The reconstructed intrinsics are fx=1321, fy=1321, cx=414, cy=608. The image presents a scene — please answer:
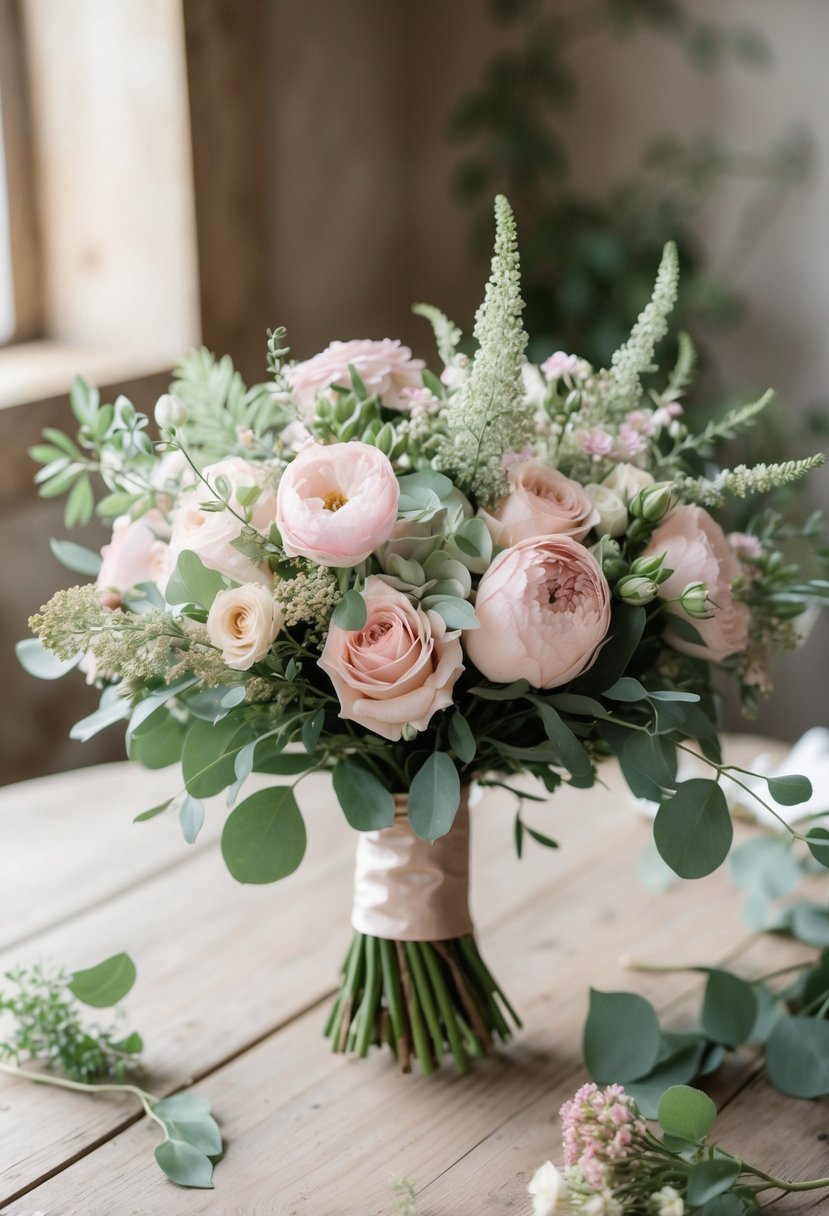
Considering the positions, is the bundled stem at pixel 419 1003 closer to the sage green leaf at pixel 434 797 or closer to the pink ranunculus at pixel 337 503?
the sage green leaf at pixel 434 797

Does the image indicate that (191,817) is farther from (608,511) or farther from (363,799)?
(608,511)

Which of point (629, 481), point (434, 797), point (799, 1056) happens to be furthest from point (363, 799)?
point (799, 1056)

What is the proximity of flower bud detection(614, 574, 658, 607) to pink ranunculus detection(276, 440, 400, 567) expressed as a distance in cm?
16

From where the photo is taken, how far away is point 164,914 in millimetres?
1237

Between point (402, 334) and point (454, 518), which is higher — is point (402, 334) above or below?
below

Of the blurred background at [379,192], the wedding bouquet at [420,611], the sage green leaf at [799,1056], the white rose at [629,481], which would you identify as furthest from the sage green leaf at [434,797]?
the blurred background at [379,192]

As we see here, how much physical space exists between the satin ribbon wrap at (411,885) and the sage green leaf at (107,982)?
0.18 meters

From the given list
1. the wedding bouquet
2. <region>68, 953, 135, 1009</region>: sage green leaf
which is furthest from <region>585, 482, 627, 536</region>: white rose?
<region>68, 953, 135, 1009</region>: sage green leaf

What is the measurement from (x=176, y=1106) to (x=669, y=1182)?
360 mm

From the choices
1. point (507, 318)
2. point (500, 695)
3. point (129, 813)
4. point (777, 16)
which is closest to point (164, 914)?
point (129, 813)

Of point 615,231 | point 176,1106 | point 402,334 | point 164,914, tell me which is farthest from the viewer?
point 402,334

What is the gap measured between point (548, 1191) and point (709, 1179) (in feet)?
0.38

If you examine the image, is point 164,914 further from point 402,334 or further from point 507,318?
point 402,334

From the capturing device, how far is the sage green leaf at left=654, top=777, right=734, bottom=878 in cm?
86
